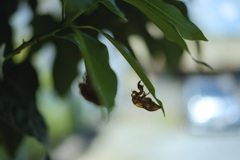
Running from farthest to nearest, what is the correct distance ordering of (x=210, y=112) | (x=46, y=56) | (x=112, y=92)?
1. (x=210, y=112)
2. (x=46, y=56)
3. (x=112, y=92)

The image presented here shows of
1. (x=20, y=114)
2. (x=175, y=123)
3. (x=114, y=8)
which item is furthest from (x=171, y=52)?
(x=175, y=123)

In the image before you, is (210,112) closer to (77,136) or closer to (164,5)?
(77,136)

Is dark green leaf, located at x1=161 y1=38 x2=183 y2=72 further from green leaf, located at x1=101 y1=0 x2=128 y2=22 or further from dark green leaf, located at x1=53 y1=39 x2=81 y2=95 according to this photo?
green leaf, located at x1=101 y1=0 x2=128 y2=22

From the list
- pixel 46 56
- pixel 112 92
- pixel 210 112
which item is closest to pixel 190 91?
pixel 210 112

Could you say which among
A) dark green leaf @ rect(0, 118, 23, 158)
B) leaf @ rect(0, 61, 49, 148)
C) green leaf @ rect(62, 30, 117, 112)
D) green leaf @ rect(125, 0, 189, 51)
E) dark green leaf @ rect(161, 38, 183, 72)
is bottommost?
dark green leaf @ rect(0, 118, 23, 158)

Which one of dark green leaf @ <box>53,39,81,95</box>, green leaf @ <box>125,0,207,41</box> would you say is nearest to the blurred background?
dark green leaf @ <box>53,39,81,95</box>

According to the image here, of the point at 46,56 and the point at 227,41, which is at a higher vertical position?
the point at 227,41

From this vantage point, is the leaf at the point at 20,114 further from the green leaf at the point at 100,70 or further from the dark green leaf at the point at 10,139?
the green leaf at the point at 100,70
